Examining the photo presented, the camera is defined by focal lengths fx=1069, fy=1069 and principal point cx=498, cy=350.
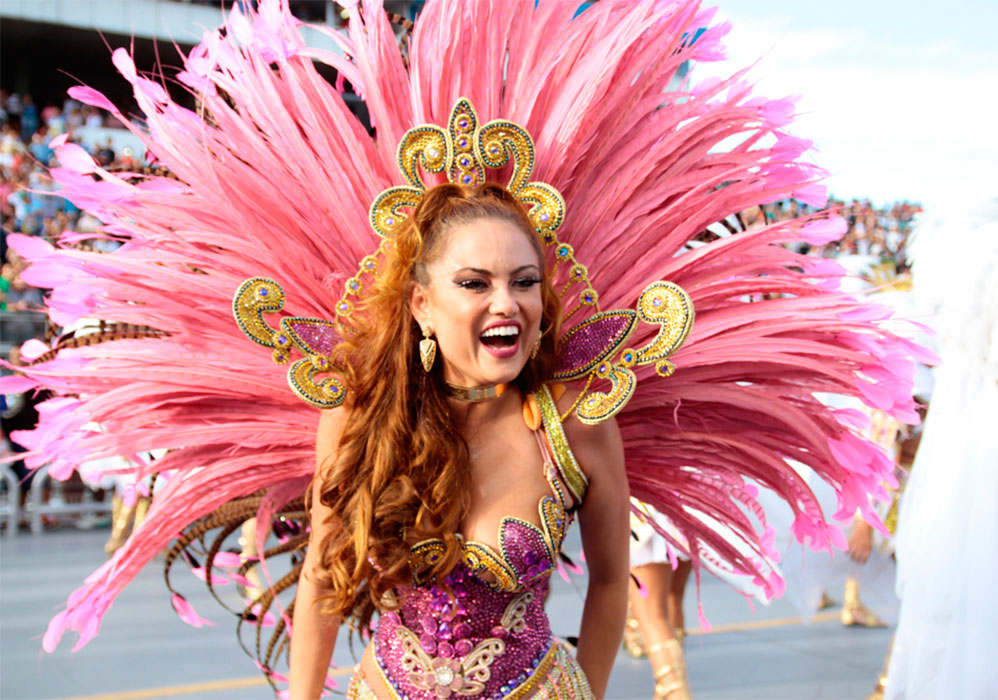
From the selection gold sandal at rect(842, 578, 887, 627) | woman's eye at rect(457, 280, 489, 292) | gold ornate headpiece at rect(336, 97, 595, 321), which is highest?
gold ornate headpiece at rect(336, 97, 595, 321)

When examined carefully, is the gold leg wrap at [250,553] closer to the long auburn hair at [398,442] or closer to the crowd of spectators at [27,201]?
the long auburn hair at [398,442]

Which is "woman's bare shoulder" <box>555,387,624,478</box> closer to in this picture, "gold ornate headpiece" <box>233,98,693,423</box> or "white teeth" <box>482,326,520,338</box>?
"gold ornate headpiece" <box>233,98,693,423</box>

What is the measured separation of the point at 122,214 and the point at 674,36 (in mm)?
1145

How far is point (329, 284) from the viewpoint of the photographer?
2.05 meters

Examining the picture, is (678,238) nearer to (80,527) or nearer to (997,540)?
(997,540)

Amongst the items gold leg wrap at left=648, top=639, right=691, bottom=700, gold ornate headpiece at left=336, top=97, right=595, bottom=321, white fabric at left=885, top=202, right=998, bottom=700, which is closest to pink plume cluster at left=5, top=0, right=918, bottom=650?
gold ornate headpiece at left=336, top=97, right=595, bottom=321

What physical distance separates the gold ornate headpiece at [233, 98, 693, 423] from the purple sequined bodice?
240 millimetres

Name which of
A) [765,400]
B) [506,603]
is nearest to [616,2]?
[765,400]

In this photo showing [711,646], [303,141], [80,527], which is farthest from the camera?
[80,527]

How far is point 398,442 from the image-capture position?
180cm

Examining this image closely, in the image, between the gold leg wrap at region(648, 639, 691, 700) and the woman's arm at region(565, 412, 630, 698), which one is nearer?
the woman's arm at region(565, 412, 630, 698)

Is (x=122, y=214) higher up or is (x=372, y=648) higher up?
(x=122, y=214)

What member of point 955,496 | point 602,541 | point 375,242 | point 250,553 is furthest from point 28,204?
point 602,541

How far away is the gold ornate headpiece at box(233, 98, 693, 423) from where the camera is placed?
1.86m
